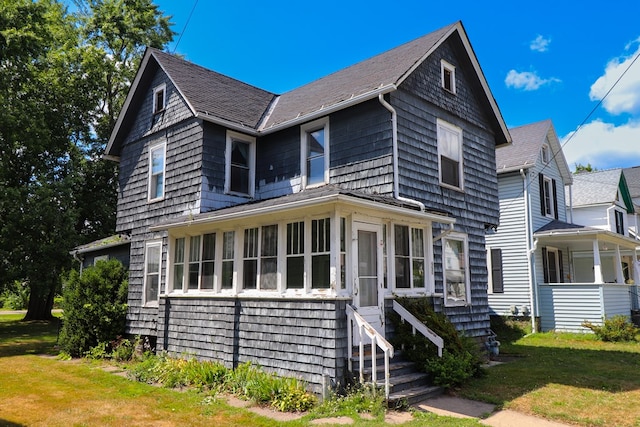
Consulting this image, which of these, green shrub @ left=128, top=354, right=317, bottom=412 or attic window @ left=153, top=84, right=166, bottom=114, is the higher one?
attic window @ left=153, top=84, right=166, bottom=114

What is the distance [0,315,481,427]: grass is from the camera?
6.75m

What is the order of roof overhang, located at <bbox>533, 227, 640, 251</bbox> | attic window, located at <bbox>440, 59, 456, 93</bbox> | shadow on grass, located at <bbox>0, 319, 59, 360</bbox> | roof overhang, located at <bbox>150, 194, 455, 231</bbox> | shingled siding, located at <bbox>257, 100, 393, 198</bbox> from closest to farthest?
roof overhang, located at <bbox>150, 194, 455, 231</bbox>, shingled siding, located at <bbox>257, 100, 393, 198</bbox>, attic window, located at <bbox>440, 59, 456, 93</bbox>, shadow on grass, located at <bbox>0, 319, 59, 360</bbox>, roof overhang, located at <bbox>533, 227, 640, 251</bbox>

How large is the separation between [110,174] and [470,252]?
62.4 feet

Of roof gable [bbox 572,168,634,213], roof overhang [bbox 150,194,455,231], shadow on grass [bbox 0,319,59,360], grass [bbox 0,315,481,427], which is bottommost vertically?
shadow on grass [bbox 0,319,59,360]

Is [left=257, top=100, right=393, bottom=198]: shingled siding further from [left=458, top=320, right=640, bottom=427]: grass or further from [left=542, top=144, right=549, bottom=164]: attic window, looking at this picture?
[left=542, top=144, right=549, bottom=164]: attic window

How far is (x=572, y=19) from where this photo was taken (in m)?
13.0

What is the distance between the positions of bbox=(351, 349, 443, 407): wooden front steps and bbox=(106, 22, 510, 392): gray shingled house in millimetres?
415

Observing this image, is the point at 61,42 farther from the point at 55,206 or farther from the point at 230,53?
the point at 230,53

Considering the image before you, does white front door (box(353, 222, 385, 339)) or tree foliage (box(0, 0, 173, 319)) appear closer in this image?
white front door (box(353, 222, 385, 339))

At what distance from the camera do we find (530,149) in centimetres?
1836

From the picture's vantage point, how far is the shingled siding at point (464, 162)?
404 inches

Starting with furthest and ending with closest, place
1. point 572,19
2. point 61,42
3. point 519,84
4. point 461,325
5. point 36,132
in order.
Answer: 1. point 61,42
2. point 519,84
3. point 36,132
4. point 572,19
5. point 461,325

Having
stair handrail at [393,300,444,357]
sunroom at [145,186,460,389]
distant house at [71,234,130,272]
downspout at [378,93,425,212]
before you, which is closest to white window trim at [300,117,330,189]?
sunroom at [145,186,460,389]

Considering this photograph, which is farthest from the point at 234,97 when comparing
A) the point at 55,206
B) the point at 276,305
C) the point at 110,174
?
the point at 110,174
